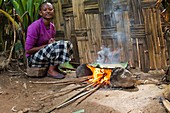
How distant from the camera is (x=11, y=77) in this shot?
4391 mm

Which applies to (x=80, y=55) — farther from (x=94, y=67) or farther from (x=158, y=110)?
(x=158, y=110)

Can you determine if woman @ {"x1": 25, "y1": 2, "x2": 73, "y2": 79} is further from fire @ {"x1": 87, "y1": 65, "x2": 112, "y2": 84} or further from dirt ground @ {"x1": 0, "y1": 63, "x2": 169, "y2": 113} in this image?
fire @ {"x1": 87, "y1": 65, "x2": 112, "y2": 84}

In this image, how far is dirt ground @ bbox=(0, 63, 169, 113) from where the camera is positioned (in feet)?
8.82

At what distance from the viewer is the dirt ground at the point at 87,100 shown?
2.69 m

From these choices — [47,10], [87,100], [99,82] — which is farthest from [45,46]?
[87,100]

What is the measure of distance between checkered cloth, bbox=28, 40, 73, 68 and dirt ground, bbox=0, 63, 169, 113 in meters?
0.46

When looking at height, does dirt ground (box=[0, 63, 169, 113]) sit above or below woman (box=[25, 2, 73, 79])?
below

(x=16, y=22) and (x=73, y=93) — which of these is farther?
(x=16, y=22)

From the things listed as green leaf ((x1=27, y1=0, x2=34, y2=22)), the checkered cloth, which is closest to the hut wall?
the checkered cloth

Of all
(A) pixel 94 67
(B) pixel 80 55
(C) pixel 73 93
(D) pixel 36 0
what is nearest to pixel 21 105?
(C) pixel 73 93

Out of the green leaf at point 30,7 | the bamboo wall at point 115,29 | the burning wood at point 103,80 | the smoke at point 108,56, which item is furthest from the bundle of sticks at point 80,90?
the green leaf at point 30,7

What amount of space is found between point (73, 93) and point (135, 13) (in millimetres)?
1648

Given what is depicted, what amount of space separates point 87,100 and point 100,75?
0.73m

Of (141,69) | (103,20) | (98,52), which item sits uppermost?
Result: (103,20)
